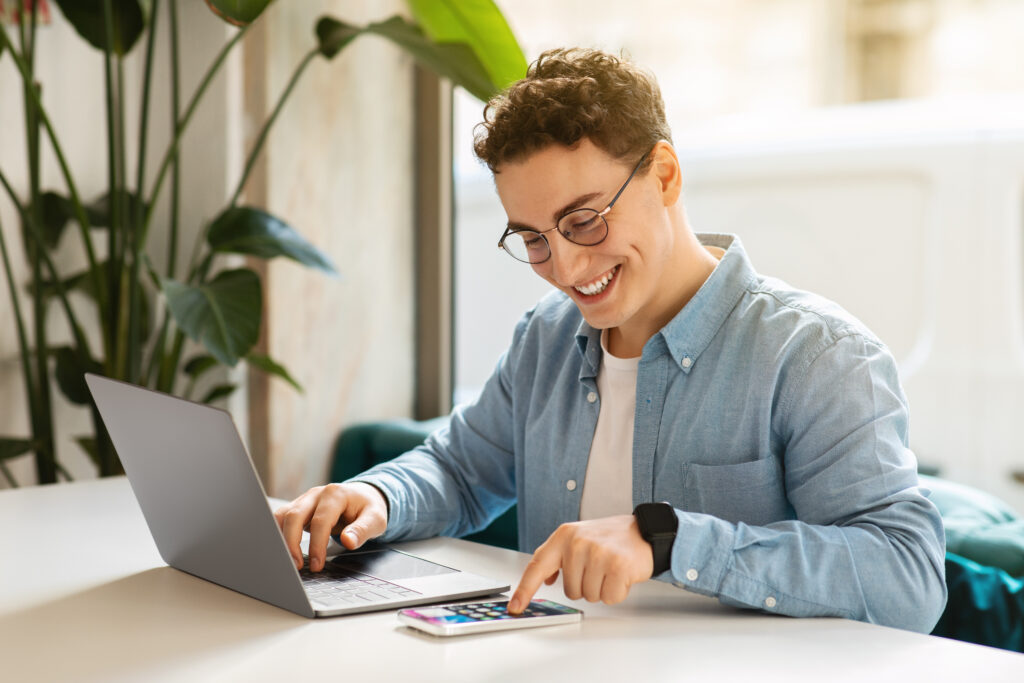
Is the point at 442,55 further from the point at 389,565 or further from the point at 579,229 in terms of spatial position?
the point at 389,565

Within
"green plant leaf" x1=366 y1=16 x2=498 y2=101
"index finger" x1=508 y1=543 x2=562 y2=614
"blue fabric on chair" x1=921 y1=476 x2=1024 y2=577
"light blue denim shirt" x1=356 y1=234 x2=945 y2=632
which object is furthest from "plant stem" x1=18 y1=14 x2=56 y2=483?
"blue fabric on chair" x1=921 y1=476 x2=1024 y2=577

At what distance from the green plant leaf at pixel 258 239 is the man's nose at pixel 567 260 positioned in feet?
3.08

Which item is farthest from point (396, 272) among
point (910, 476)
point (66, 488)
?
point (910, 476)

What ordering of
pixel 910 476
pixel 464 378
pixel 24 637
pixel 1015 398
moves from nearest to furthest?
pixel 24 637 < pixel 910 476 < pixel 1015 398 < pixel 464 378

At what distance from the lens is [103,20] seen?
199cm

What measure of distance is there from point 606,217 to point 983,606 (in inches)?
29.3

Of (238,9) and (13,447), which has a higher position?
(238,9)

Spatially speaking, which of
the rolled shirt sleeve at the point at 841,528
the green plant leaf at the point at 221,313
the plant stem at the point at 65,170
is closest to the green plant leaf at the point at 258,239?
the green plant leaf at the point at 221,313

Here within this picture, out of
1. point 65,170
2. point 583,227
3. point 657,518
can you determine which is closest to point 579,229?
point 583,227

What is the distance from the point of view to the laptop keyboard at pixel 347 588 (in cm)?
99

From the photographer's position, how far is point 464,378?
2871 millimetres

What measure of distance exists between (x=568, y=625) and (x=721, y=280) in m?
0.54

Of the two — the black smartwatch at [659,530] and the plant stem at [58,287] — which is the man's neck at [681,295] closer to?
the black smartwatch at [659,530]

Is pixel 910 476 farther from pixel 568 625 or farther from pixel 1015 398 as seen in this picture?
pixel 1015 398
